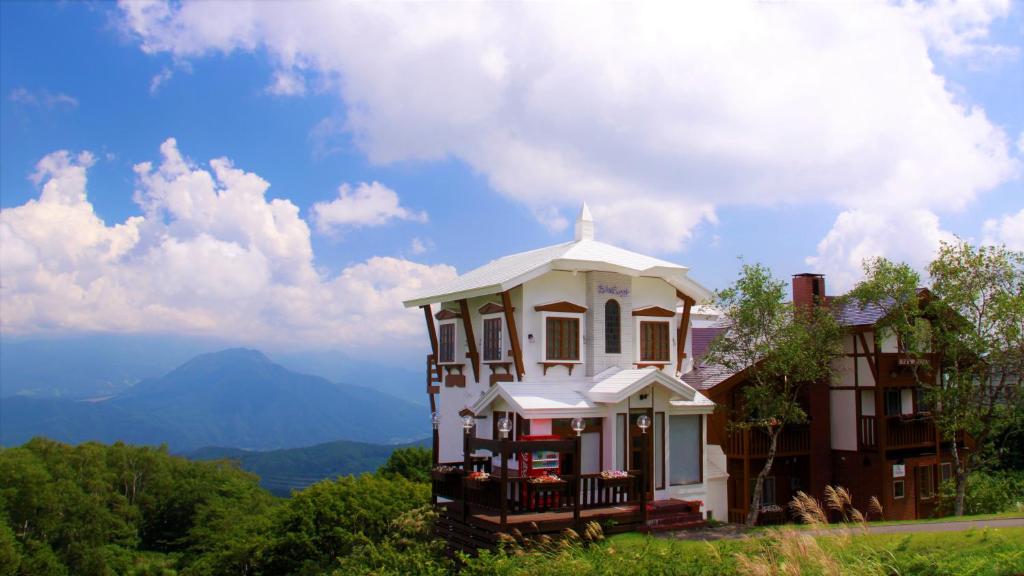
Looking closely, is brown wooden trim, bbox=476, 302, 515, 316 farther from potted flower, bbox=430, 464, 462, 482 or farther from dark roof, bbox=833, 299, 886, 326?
dark roof, bbox=833, 299, 886, 326

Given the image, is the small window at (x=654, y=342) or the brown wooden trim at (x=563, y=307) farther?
the small window at (x=654, y=342)

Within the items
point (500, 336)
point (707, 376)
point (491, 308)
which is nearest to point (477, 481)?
point (500, 336)

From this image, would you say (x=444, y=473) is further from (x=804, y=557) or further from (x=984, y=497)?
(x=984, y=497)

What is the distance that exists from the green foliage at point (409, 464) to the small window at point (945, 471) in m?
19.6

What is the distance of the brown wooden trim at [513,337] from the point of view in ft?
65.0

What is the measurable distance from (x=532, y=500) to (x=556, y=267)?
241 inches

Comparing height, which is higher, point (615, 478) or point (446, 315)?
point (446, 315)

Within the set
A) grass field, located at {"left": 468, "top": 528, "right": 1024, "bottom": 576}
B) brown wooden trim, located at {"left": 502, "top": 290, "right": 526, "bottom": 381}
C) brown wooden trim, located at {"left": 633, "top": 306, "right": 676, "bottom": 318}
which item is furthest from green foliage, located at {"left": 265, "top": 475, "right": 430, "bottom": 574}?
grass field, located at {"left": 468, "top": 528, "right": 1024, "bottom": 576}

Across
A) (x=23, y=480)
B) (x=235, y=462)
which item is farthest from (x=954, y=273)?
(x=235, y=462)

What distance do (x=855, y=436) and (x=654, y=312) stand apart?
739 cm

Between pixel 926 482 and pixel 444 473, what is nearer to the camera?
pixel 444 473

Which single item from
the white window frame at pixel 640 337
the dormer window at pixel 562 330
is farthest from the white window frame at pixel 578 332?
the white window frame at pixel 640 337

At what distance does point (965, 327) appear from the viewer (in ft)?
66.3

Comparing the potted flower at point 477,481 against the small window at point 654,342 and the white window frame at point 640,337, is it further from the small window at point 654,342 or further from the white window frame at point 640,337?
the small window at point 654,342
